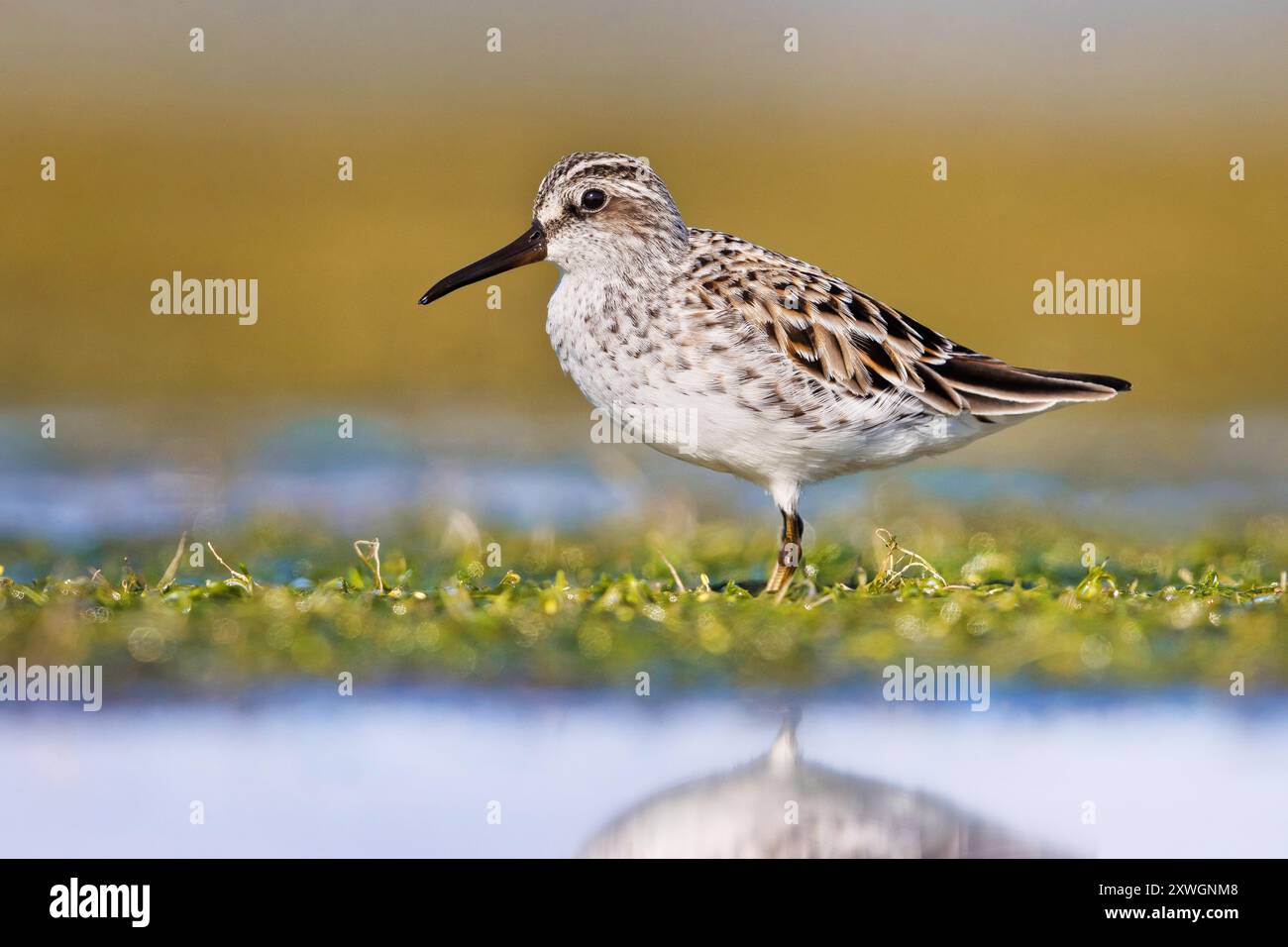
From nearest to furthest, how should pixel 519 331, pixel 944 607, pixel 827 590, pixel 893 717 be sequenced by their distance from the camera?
pixel 893 717
pixel 944 607
pixel 827 590
pixel 519 331

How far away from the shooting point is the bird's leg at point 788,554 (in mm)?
9617

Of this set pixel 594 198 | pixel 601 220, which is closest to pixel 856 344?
pixel 601 220

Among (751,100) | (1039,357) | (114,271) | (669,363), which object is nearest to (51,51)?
(114,271)

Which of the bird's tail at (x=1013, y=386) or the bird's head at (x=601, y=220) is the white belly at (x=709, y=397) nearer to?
the bird's head at (x=601, y=220)

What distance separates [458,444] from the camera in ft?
48.5

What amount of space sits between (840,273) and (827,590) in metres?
10.2

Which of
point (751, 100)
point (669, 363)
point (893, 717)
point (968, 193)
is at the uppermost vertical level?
point (751, 100)

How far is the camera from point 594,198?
32.6ft

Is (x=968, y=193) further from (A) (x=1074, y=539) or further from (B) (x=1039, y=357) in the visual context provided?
(A) (x=1074, y=539)

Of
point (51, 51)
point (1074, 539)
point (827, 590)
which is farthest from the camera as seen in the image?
point (51, 51)

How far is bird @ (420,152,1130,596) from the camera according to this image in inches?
368

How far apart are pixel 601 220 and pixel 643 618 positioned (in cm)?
236

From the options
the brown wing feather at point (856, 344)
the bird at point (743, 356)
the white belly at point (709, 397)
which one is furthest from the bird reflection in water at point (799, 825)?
the brown wing feather at point (856, 344)

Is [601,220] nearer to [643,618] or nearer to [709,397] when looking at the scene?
[709,397]
